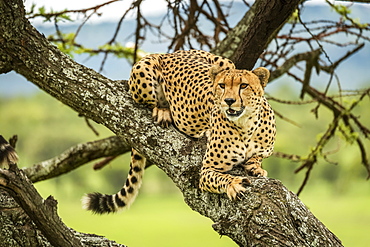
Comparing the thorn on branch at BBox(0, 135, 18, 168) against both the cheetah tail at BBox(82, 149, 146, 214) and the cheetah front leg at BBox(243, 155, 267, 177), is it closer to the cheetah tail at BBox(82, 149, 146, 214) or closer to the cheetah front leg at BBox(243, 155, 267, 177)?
the cheetah tail at BBox(82, 149, 146, 214)

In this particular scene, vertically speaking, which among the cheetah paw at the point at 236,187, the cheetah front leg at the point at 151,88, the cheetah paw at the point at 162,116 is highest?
the cheetah front leg at the point at 151,88

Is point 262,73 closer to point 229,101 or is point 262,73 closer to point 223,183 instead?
point 229,101

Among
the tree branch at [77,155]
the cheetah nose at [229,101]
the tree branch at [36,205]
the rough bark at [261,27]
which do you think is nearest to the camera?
the tree branch at [36,205]

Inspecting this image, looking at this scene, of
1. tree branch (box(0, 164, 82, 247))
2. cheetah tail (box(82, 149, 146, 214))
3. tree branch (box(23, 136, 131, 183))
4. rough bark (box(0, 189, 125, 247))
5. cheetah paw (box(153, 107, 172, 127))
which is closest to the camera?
tree branch (box(0, 164, 82, 247))

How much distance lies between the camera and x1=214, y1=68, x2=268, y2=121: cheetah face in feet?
7.55

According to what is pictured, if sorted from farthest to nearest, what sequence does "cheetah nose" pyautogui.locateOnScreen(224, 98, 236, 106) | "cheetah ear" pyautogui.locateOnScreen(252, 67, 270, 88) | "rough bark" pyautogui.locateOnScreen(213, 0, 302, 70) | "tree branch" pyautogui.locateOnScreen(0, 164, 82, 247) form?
1. "rough bark" pyautogui.locateOnScreen(213, 0, 302, 70)
2. "cheetah ear" pyautogui.locateOnScreen(252, 67, 270, 88)
3. "cheetah nose" pyautogui.locateOnScreen(224, 98, 236, 106)
4. "tree branch" pyautogui.locateOnScreen(0, 164, 82, 247)

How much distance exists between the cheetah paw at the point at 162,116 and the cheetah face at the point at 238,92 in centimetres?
55

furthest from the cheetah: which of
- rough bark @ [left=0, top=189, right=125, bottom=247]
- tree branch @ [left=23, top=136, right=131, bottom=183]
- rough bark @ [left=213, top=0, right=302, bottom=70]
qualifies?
tree branch @ [left=23, top=136, right=131, bottom=183]

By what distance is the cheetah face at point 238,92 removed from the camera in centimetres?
230

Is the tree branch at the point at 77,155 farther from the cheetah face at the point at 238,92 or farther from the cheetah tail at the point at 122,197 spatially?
the cheetah face at the point at 238,92

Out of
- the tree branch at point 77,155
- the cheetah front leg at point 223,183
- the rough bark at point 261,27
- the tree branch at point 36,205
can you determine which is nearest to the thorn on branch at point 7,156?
the tree branch at point 36,205

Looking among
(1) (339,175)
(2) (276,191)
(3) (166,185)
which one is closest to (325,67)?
(2) (276,191)

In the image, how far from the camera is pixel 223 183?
2367 mm

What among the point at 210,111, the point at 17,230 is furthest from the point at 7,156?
the point at 210,111
